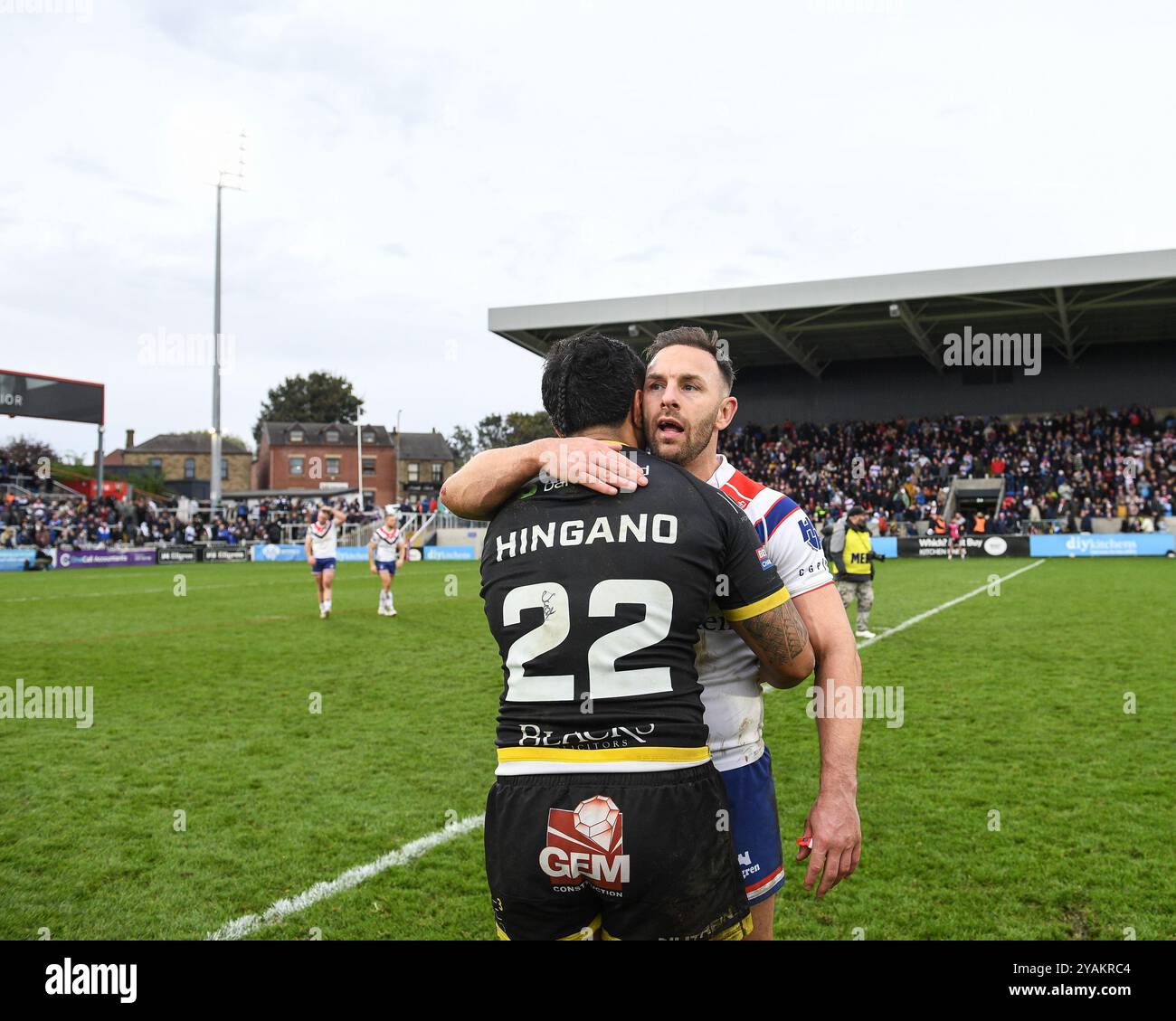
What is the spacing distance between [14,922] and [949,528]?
34085 millimetres

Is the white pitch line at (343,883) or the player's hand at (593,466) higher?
the player's hand at (593,466)

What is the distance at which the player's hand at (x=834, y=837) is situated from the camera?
2.20m

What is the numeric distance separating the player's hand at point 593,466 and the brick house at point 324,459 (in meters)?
72.7

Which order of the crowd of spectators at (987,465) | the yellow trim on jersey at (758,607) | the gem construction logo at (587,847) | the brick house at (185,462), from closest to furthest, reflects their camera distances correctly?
the gem construction logo at (587,847) < the yellow trim on jersey at (758,607) < the crowd of spectators at (987,465) < the brick house at (185,462)

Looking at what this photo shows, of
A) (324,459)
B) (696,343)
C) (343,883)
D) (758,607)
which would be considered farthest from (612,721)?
Answer: (324,459)

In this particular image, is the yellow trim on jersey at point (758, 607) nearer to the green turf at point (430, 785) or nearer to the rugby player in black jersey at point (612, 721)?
the rugby player in black jersey at point (612, 721)

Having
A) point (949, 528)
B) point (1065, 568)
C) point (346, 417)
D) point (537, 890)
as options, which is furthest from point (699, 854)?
point (346, 417)

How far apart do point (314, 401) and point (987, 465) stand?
6376 centimetres

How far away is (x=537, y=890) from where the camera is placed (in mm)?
1926

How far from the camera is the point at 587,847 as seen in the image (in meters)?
1.88

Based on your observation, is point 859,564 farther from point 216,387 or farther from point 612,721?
point 216,387

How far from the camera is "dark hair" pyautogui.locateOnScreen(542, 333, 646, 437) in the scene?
2141 mm

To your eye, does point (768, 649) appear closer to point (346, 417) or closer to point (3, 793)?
point (3, 793)
